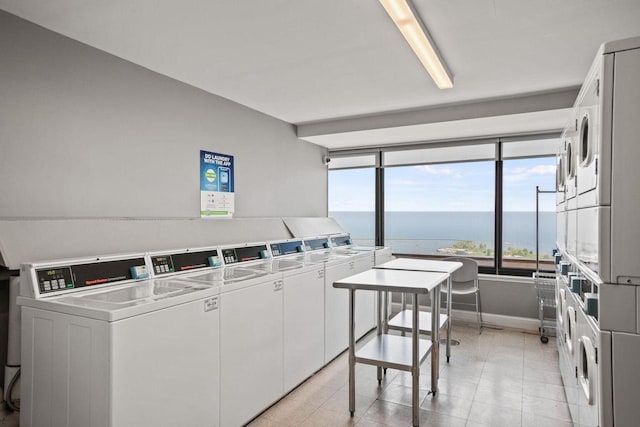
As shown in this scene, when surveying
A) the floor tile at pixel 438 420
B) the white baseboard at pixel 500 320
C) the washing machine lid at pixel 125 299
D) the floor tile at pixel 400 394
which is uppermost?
the washing machine lid at pixel 125 299

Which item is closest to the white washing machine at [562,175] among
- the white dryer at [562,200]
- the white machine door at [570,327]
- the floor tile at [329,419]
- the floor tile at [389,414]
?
the white dryer at [562,200]

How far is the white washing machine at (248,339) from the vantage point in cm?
242

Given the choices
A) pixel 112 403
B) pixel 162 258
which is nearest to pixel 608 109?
pixel 112 403

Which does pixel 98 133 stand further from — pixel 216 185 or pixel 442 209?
pixel 442 209

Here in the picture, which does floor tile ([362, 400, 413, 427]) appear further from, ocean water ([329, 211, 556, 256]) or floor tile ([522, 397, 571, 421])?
ocean water ([329, 211, 556, 256])

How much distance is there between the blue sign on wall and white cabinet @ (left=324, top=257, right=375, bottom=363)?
1.18m

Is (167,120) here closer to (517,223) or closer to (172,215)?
(172,215)

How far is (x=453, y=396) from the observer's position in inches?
120

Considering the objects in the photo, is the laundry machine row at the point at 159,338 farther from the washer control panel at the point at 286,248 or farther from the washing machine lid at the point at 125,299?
the washer control panel at the point at 286,248

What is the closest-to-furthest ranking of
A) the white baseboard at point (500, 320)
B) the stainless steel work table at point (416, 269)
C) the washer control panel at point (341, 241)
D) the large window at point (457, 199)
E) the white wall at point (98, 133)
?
1. the white wall at point (98, 133)
2. the stainless steel work table at point (416, 269)
3. the white baseboard at point (500, 320)
4. the large window at point (457, 199)
5. the washer control panel at point (341, 241)

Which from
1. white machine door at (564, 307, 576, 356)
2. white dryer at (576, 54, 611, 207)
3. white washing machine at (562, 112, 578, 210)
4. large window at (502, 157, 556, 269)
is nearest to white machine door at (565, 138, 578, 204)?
white washing machine at (562, 112, 578, 210)

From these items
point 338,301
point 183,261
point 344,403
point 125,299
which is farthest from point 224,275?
point 338,301

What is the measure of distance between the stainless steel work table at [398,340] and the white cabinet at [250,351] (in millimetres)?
537

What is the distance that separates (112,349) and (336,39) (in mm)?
2203
